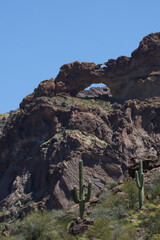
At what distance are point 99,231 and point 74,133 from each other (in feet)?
219

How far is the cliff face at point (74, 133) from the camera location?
338 ft

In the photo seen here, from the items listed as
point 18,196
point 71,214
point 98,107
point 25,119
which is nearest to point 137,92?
point 98,107

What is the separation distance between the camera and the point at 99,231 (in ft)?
138

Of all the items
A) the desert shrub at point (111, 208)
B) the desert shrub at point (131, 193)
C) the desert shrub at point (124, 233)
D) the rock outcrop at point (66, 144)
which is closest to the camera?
the desert shrub at point (124, 233)

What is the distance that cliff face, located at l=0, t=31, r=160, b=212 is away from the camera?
338ft

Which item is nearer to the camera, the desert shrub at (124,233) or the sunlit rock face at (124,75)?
the desert shrub at (124,233)

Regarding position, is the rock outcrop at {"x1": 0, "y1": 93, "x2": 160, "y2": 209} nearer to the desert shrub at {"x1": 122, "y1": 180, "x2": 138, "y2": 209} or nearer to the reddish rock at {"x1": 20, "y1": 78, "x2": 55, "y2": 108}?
the reddish rock at {"x1": 20, "y1": 78, "x2": 55, "y2": 108}

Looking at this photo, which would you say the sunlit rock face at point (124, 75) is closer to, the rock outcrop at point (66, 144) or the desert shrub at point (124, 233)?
the rock outcrop at point (66, 144)

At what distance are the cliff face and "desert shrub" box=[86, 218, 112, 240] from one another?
54178 millimetres

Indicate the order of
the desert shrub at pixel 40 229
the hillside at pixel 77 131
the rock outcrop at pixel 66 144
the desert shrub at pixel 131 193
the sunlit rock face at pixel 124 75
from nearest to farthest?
the desert shrub at pixel 40 229, the desert shrub at pixel 131 193, the rock outcrop at pixel 66 144, the hillside at pixel 77 131, the sunlit rock face at pixel 124 75

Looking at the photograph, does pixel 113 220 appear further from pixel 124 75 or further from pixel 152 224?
pixel 124 75

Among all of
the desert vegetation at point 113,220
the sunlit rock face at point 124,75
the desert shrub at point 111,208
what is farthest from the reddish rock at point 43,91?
the desert shrub at point 111,208

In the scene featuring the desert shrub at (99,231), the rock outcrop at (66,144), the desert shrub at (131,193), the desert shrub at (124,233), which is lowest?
the desert shrub at (124,233)

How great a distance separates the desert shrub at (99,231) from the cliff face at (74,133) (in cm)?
5418
